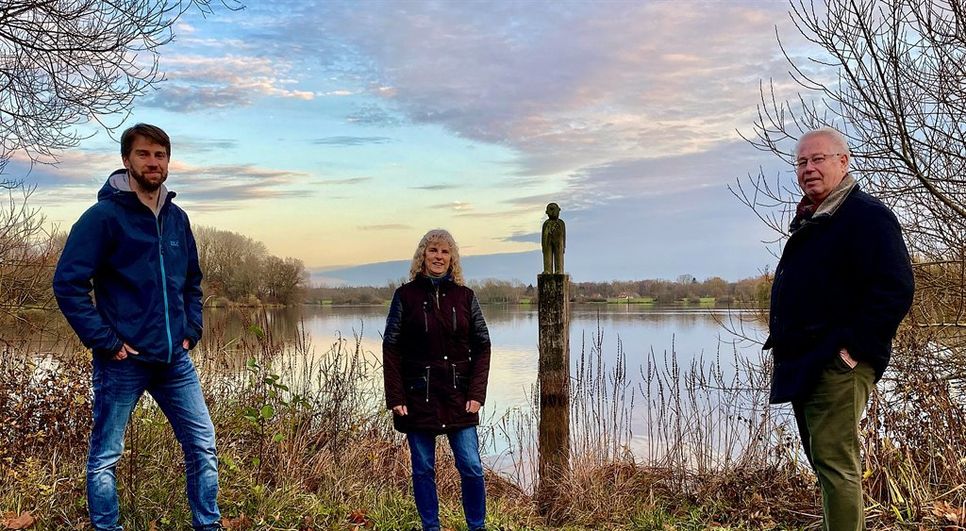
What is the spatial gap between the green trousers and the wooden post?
7.95 ft

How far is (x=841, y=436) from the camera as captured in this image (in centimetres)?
285

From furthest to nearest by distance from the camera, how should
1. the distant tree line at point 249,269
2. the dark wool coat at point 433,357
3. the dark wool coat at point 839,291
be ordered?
the distant tree line at point 249,269
the dark wool coat at point 433,357
the dark wool coat at point 839,291

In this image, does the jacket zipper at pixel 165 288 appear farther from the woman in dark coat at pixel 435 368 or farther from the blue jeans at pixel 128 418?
the woman in dark coat at pixel 435 368

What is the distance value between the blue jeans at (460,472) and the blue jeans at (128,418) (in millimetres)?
1051

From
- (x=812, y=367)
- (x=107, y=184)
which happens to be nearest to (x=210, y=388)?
(x=107, y=184)

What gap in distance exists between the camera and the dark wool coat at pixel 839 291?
2.71 m

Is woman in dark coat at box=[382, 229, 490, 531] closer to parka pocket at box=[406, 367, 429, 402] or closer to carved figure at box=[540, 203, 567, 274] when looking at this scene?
parka pocket at box=[406, 367, 429, 402]

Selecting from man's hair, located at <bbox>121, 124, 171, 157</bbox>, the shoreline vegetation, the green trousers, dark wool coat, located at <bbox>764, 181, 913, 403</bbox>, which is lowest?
the shoreline vegetation

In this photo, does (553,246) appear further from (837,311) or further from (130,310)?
(130,310)

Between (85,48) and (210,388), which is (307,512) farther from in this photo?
(85,48)

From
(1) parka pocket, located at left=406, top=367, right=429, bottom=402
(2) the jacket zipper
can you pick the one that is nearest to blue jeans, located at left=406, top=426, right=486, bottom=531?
(1) parka pocket, located at left=406, top=367, right=429, bottom=402

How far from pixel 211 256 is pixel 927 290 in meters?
18.3

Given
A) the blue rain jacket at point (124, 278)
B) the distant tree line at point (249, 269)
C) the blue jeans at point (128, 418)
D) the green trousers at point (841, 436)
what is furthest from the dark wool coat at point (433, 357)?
the distant tree line at point (249, 269)

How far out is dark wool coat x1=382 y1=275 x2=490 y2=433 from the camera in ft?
12.0
